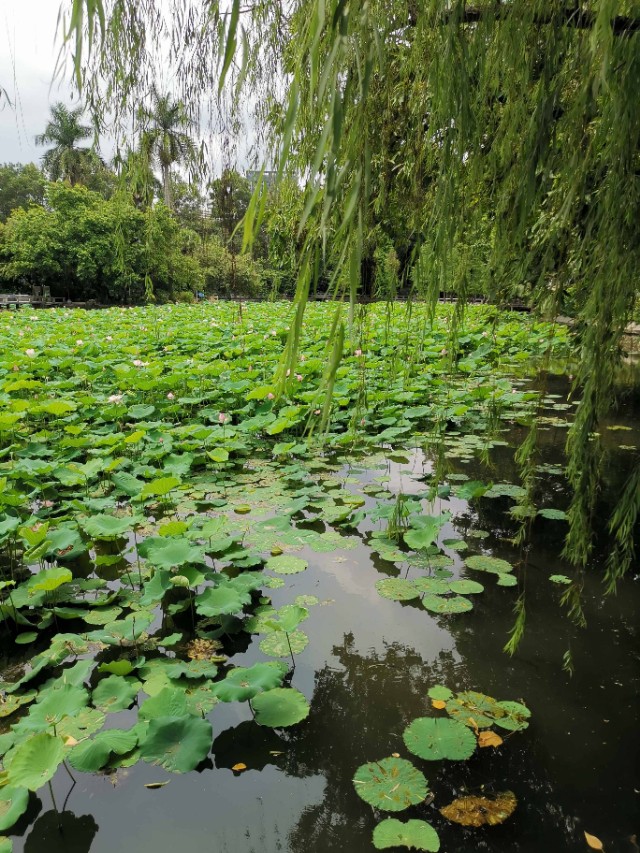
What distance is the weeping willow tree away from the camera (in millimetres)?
625

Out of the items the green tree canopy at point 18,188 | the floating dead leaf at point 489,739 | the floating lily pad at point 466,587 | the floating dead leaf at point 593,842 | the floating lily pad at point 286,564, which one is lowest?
the floating dead leaf at point 593,842

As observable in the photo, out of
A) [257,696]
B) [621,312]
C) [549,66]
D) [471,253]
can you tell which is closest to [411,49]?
[549,66]

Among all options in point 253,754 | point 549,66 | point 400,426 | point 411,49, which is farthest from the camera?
point 400,426

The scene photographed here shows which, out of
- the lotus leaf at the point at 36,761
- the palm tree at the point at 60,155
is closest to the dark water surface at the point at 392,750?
the lotus leaf at the point at 36,761

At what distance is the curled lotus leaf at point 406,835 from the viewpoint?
85cm

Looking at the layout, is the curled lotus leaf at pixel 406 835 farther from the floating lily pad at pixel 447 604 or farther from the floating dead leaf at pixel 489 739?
the floating lily pad at pixel 447 604

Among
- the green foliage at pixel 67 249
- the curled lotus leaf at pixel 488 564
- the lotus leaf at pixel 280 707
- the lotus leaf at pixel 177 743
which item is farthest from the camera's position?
the green foliage at pixel 67 249

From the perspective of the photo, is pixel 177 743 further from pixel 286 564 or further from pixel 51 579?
pixel 286 564

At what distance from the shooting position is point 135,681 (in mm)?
1201

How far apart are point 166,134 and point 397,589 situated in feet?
4.11

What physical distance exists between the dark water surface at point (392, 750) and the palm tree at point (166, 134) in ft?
3.67

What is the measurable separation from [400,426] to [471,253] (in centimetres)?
199

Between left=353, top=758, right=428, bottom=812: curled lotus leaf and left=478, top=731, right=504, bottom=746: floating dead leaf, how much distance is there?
0.47 feet

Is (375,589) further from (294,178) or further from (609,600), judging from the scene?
(294,178)
